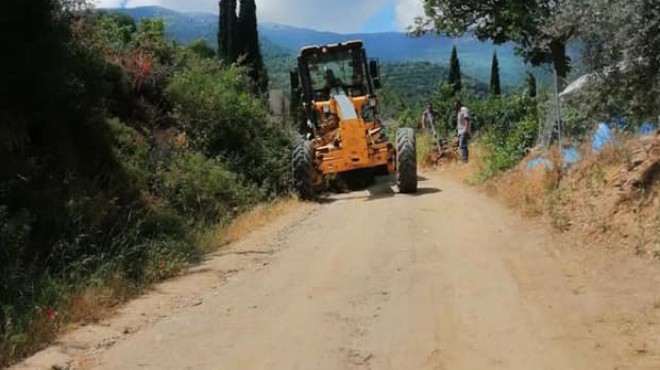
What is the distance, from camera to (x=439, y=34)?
79.5ft

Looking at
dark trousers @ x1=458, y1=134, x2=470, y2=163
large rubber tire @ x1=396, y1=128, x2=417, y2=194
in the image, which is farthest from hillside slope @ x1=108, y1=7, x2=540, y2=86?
large rubber tire @ x1=396, y1=128, x2=417, y2=194

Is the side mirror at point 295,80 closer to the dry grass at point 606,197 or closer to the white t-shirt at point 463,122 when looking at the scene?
the white t-shirt at point 463,122

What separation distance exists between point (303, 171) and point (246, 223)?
3046mm

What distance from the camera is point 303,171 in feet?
54.1

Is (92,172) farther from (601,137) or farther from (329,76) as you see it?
(329,76)

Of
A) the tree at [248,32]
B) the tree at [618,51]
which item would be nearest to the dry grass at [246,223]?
the tree at [618,51]

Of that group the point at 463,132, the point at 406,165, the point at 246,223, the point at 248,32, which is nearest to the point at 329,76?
the point at 406,165

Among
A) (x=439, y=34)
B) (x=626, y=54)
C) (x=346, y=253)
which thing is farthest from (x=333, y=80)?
(x=626, y=54)

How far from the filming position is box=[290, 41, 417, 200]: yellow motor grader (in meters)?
16.5

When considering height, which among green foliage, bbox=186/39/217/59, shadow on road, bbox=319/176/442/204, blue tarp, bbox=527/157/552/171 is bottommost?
shadow on road, bbox=319/176/442/204

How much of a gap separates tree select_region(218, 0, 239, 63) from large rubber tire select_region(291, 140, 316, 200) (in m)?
18.6

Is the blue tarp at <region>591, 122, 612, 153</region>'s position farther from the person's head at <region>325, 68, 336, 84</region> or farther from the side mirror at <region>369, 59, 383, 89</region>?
the person's head at <region>325, 68, 336, 84</region>

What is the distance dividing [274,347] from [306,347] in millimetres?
267

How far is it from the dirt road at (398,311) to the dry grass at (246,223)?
103 cm
